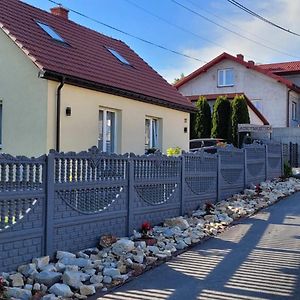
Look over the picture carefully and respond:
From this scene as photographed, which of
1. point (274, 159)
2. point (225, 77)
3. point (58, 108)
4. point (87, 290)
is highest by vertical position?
point (225, 77)

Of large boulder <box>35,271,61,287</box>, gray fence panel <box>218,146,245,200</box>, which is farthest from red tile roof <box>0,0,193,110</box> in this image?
large boulder <box>35,271,61,287</box>

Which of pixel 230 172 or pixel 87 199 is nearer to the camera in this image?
pixel 87 199

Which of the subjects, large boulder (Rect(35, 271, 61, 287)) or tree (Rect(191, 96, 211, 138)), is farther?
tree (Rect(191, 96, 211, 138))

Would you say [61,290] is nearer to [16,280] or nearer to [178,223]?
[16,280]

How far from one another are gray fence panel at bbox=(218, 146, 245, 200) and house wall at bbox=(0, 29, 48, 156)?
4688 millimetres

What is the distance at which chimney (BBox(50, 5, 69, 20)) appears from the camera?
1927 centimetres

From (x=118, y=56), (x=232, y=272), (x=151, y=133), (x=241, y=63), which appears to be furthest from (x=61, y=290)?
(x=241, y=63)

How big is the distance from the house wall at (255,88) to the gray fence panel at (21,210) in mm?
30355

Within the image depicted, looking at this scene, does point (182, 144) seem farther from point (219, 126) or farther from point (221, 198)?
point (219, 126)

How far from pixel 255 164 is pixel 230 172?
282 cm

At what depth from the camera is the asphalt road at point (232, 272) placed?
598cm

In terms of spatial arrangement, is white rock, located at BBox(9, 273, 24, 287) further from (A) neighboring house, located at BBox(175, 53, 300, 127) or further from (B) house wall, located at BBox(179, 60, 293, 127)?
(B) house wall, located at BBox(179, 60, 293, 127)

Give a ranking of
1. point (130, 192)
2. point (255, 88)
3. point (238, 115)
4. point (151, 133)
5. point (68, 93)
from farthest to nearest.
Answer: point (255, 88) → point (238, 115) → point (151, 133) → point (68, 93) → point (130, 192)

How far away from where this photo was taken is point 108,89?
593 inches
